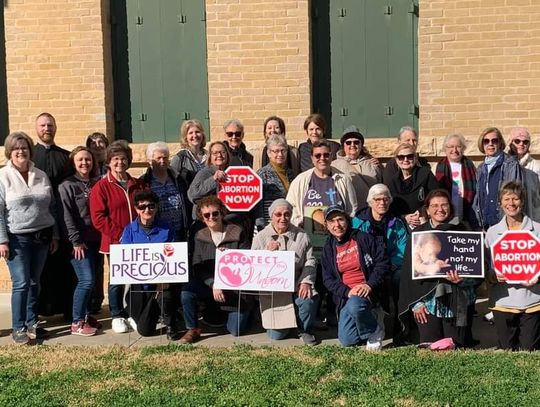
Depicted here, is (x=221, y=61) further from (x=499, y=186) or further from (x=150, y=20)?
(x=499, y=186)

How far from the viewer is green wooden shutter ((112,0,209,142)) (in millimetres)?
9281

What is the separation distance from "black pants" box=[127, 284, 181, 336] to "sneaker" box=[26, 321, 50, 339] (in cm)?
88

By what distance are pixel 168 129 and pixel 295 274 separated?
11.4ft

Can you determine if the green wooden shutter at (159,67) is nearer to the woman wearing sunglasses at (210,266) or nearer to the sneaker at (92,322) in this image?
the woman wearing sunglasses at (210,266)

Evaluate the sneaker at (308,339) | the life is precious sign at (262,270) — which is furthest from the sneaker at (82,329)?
the sneaker at (308,339)

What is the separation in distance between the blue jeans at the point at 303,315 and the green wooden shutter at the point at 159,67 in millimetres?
3497

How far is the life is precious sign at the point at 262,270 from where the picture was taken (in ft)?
21.7

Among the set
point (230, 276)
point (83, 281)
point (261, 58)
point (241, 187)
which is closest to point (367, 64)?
point (261, 58)

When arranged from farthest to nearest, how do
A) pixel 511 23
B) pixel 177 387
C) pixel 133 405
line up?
pixel 511 23
pixel 177 387
pixel 133 405

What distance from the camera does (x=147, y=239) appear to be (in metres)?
6.89

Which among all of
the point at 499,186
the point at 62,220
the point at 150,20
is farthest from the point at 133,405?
the point at 150,20

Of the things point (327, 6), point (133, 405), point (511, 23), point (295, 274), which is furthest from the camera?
point (327, 6)

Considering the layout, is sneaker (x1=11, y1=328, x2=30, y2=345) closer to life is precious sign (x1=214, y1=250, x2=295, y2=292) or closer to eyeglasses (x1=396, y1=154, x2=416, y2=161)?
life is precious sign (x1=214, y1=250, x2=295, y2=292)

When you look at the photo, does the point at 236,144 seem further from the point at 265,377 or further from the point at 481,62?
the point at 481,62
